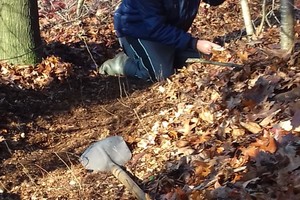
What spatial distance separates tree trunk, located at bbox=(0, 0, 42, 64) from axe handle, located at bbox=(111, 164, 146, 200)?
2595 mm

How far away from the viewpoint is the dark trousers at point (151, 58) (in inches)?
245

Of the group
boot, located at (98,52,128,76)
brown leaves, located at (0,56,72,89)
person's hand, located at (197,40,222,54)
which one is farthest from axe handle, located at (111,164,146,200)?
boot, located at (98,52,128,76)

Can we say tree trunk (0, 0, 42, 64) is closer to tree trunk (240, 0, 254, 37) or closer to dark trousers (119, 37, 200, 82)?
dark trousers (119, 37, 200, 82)

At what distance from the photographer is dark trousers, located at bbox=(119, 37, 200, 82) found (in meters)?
6.23

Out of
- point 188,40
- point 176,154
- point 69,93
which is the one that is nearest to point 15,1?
point 69,93

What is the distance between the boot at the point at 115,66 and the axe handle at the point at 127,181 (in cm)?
231

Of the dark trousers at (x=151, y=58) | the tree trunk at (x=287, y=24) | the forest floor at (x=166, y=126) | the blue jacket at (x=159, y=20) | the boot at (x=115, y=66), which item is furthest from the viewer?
the boot at (x=115, y=66)

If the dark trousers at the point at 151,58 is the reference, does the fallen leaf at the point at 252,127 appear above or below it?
above

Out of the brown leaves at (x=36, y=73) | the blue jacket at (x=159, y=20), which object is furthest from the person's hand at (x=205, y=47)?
the brown leaves at (x=36, y=73)

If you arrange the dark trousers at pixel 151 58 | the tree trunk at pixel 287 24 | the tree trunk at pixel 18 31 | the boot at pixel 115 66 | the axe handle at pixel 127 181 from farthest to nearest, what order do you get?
the boot at pixel 115 66, the tree trunk at pixel 18 31, the dark trousers at pixel 151 58, the tree trunk at pixel 287 24, the axe handle at pixel 127 181

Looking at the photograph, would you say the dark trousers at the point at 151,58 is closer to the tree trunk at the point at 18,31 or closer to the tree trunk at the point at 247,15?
the tree trunk at the point at 247,15

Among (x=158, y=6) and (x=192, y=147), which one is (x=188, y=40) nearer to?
(x=158, y=6)

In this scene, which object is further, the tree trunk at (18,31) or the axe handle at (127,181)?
the tree trunk at (18,31)

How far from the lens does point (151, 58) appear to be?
20.6 ft
